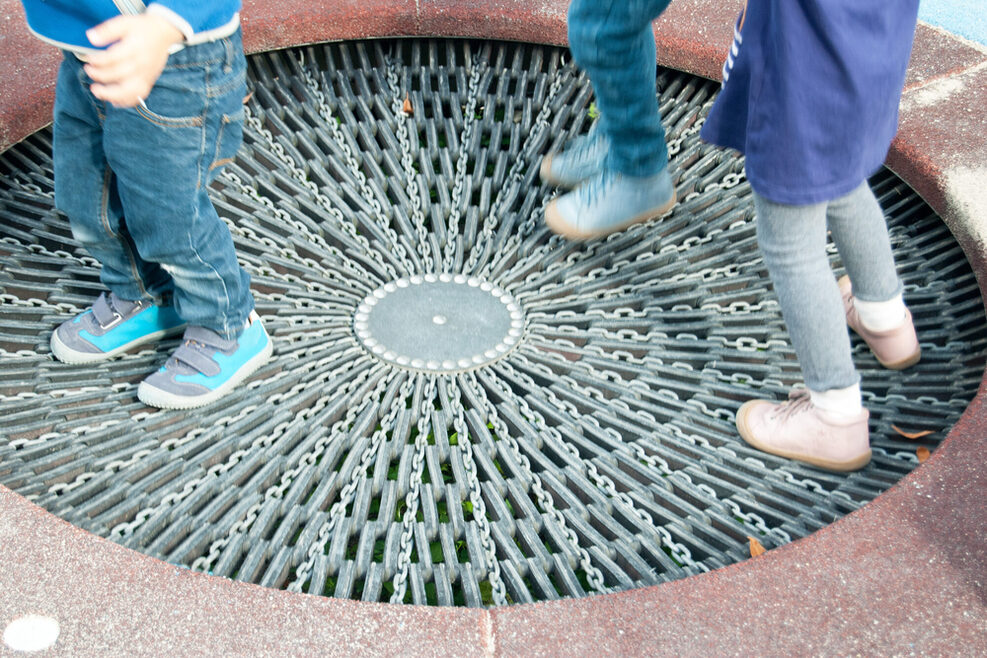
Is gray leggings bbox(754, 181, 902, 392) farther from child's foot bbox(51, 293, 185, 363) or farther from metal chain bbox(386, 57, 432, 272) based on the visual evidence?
child's foot bbox(51, 293, 185, 363)

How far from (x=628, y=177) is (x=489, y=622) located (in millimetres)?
1176

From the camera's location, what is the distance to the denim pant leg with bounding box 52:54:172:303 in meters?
1.50

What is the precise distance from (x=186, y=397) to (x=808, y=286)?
3.59ft

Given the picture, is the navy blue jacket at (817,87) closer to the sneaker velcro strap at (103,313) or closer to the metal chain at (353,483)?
the metal chain at (353,483)

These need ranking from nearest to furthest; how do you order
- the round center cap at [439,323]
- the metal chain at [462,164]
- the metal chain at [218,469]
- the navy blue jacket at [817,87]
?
the navy blue jacket at [817,87]
the metal chain at [218,469]
the round center cap at [439,323]
the metal chain at [462,164]

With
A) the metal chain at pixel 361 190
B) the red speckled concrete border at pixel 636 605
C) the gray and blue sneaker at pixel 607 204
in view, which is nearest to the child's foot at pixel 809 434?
the red speckled concrete border at pixel 636 605

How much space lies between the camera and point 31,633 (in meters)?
1.12

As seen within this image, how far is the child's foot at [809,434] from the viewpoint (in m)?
1.54

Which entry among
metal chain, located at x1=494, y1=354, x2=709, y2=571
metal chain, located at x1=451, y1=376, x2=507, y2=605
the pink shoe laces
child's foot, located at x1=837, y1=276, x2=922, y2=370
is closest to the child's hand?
metal chain, located at x1=451, y1=376, x2=507, y2=605

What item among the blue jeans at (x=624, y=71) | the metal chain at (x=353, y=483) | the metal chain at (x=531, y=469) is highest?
the blue jeans at (x=624, y=71)

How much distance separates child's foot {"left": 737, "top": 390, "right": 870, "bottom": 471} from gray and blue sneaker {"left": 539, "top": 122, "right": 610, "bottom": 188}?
29.3 inches

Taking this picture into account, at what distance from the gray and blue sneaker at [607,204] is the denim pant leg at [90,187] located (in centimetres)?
89

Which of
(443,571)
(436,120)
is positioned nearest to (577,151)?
(436,120)

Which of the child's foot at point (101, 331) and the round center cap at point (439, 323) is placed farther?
the round center cap at point (439, 323)
